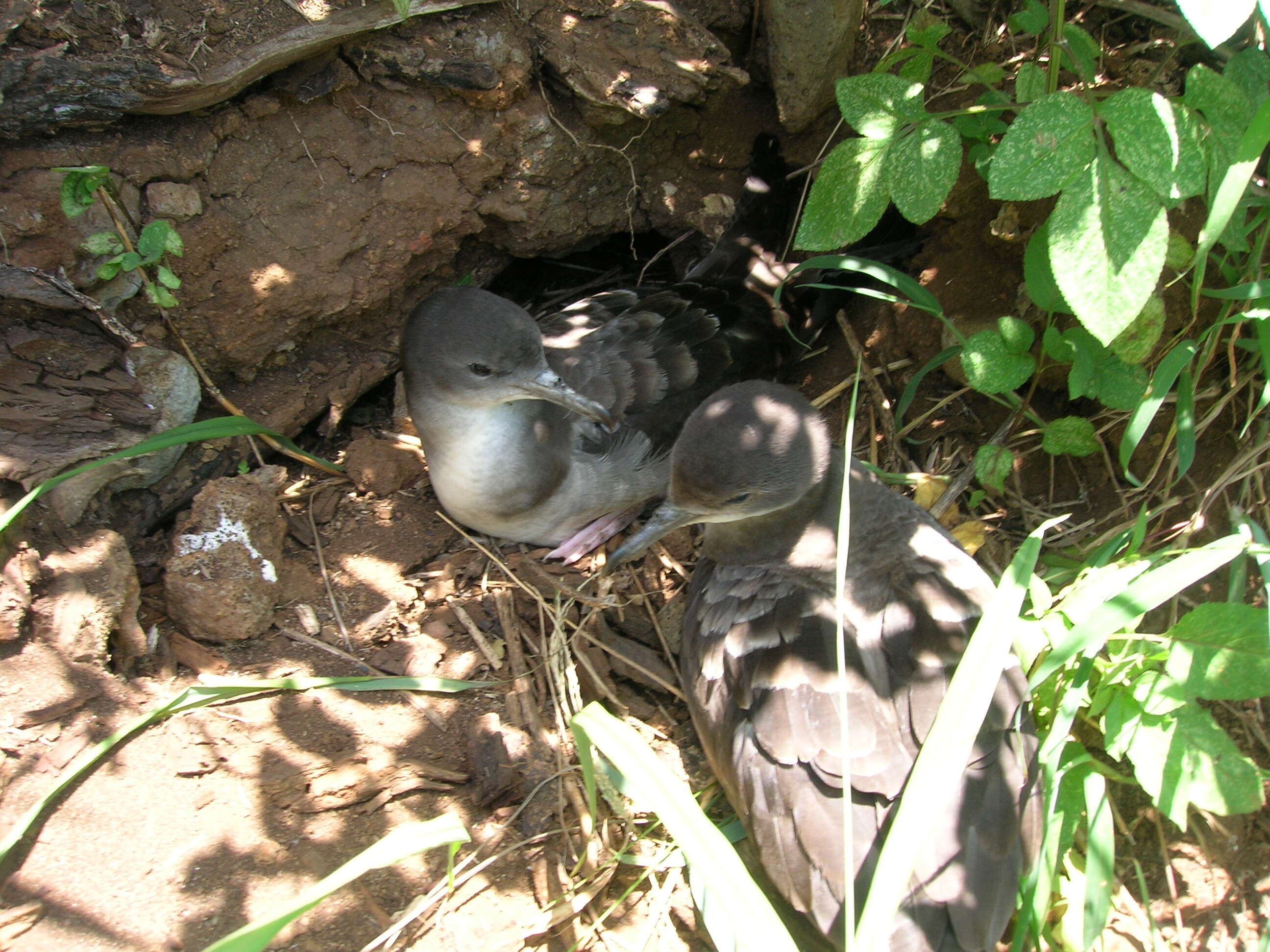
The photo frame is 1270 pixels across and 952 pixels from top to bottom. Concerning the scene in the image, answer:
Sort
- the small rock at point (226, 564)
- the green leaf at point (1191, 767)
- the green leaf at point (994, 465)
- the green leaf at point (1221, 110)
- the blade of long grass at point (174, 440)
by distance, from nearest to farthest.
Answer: the green leaf at point (1191, 767)
the green leaf at point (1221, 110)
the blade of long grass at point (174, 440)
the small rock at point (226, 564)
the green leaf at point (994, 465)

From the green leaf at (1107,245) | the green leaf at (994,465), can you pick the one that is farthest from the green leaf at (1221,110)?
the green leaf at (994,465)

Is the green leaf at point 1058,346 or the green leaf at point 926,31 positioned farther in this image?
the green leaf at point 926,31

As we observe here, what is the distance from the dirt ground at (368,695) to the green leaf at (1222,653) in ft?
2.28

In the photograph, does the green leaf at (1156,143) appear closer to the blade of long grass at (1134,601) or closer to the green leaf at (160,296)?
the blade of long grass at (1134,601)

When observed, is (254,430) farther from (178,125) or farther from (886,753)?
(886,753)

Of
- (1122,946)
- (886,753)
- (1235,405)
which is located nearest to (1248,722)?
(1122,946)

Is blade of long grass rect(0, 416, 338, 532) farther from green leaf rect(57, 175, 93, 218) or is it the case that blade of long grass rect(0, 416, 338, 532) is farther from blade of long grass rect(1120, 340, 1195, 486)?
blade of long grass rect(1120, 340, 1195, 486)

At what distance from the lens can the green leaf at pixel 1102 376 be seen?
109 inches

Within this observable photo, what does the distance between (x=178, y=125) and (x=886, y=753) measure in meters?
3.21

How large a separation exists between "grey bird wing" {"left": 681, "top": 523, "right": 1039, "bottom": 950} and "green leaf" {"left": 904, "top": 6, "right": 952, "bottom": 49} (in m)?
1.54

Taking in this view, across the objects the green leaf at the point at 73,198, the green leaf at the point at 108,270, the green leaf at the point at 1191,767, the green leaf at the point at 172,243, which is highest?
the green leaf at the point at 73,198

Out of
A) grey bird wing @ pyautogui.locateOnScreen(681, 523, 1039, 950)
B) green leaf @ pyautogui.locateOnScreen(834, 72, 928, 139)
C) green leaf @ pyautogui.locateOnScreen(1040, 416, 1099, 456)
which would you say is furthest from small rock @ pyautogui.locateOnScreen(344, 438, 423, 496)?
green leaf @ pyautogui.locateOnScreen(1040, 416, 1099, 456)

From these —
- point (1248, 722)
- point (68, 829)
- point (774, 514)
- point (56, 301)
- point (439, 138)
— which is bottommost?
point (68, 829)

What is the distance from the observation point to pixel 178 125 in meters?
3.35
